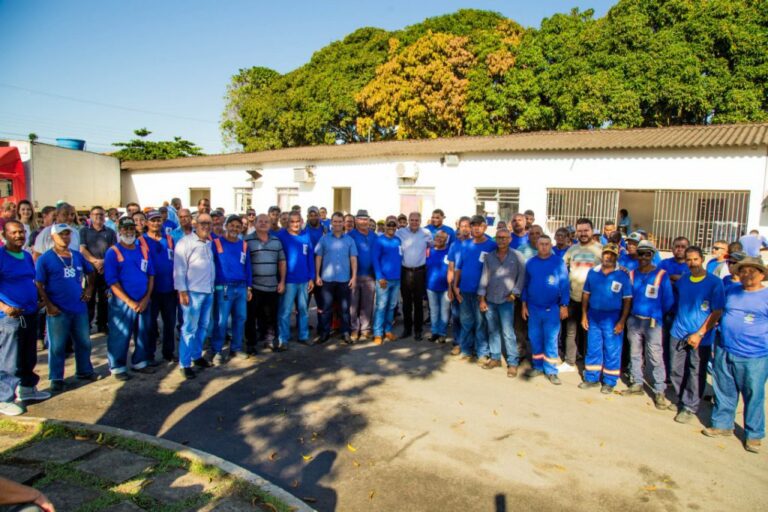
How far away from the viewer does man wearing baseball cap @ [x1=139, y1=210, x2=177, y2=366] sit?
6.41 metres

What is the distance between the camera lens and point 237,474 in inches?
149

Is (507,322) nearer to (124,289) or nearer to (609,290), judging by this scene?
(609,290)

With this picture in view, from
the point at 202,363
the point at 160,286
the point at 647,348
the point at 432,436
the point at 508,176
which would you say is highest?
the point at 508,176

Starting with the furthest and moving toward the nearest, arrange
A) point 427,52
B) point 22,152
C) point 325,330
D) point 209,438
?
point 427,52
point 22,152
point 325,330
point 209,438

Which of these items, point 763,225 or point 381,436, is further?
point 763,225

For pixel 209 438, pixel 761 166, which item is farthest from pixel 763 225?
pixel 209 438

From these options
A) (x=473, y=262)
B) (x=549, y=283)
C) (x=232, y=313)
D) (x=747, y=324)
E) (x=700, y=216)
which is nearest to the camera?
(x=747, y=324)

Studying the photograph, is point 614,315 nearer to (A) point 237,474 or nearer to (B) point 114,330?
(A) point 237,474

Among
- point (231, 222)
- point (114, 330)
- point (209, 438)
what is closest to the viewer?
point (209, 438)

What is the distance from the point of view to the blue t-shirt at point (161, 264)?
646 cm

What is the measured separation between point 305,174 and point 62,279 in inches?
577

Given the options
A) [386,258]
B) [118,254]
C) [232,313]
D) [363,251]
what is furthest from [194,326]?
[386,258]

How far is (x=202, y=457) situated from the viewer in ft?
13.1

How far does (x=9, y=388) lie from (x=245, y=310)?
Result: 8.98 feet
